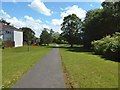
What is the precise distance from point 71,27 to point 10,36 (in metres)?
22.3

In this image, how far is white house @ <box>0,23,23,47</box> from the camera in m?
74.3

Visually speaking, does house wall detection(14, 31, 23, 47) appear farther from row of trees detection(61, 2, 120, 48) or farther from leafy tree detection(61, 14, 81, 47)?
row of trees detection(61, 2, 120, 48)

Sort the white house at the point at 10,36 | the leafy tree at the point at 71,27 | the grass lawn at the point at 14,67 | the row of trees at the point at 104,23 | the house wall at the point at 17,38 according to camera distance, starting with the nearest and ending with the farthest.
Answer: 1. the grass lawn at the point at 14,67
2. the row of trees at the point at 104,23
3. the white house at the point at 10,36
4. the house wall at the point at 17,38
5. the leafy tree at the point at 71,27

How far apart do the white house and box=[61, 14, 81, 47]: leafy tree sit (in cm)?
1622

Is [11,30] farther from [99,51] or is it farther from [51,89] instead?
[51,89]

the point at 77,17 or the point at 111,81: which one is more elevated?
the point at 77,17

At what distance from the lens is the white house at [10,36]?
2926 inches

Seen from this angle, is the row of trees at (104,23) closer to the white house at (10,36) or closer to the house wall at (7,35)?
the white house at (10,36)

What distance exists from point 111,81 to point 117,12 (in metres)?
45.5

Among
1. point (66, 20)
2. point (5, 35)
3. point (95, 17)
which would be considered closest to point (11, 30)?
point (5, 35)

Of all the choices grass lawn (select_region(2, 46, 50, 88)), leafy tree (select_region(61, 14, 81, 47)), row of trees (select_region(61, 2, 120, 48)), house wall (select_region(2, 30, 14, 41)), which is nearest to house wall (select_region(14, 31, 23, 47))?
house wall (select_region(2, 30, 14, 41))

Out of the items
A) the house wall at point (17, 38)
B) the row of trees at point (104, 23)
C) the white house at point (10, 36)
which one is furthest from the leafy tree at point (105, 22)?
the house wall at point (17, 38)

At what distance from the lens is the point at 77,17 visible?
9175cm

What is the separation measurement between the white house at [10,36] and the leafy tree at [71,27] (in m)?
16.2
